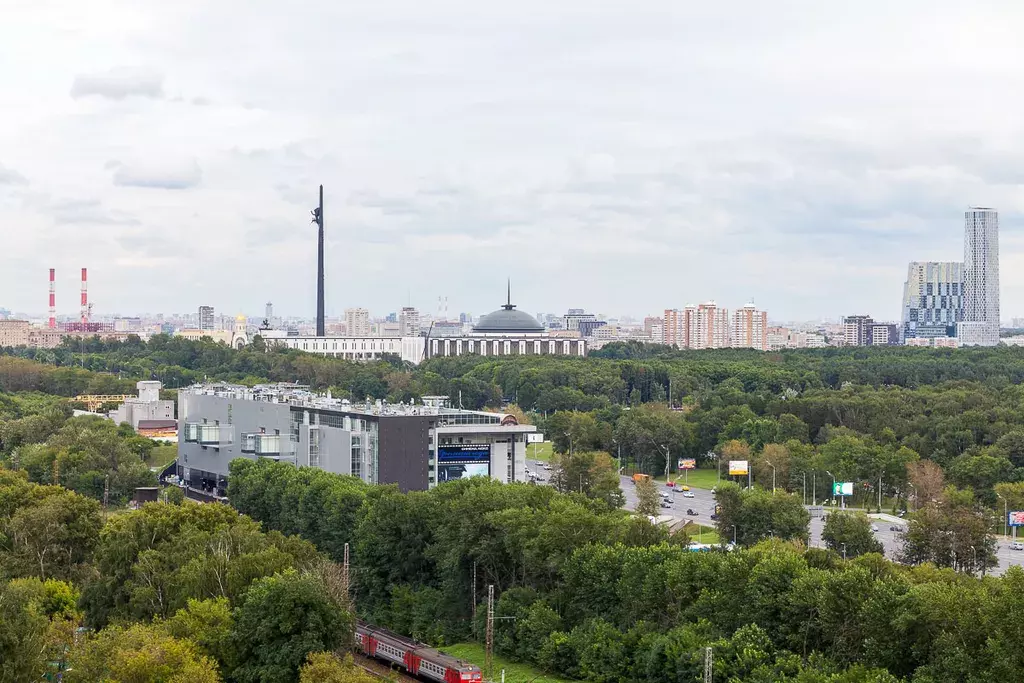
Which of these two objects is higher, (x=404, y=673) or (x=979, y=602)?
(x=979, y=602)

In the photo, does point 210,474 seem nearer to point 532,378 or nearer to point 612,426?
point 612,426

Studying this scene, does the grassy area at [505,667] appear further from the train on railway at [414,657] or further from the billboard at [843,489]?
the billboard at [843,489]

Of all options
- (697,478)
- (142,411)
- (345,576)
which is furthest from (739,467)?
(142,411)

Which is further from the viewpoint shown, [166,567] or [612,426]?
[612,426]

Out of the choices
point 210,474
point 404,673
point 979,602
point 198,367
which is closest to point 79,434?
point 210,474

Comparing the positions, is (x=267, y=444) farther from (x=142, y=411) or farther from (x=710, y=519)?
(x=142, y=411)

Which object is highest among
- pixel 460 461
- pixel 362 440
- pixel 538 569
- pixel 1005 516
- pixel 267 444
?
pixel 362 440
